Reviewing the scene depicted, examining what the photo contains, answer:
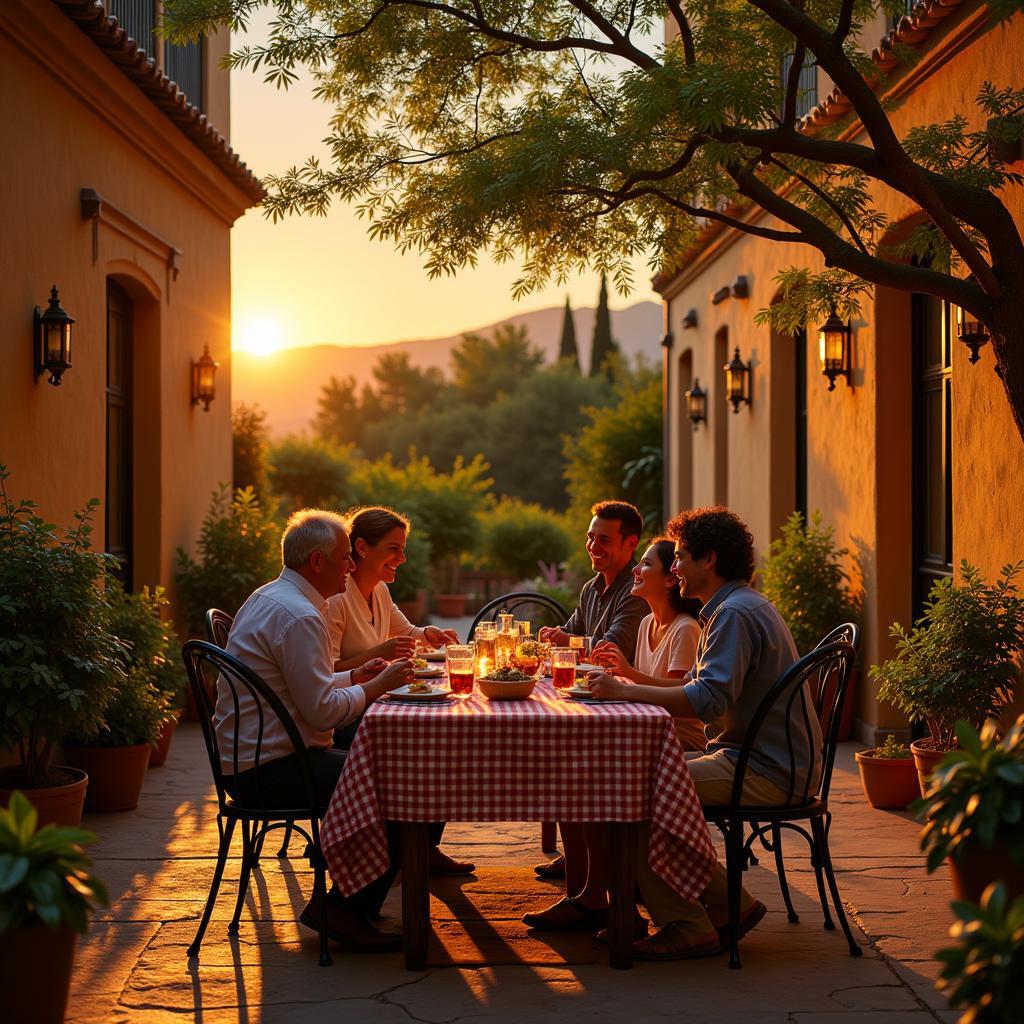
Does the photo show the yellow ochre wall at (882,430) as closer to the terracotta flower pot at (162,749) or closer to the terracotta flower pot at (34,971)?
the terracotta flower pot at (162,749)

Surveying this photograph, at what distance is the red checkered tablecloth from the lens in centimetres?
398

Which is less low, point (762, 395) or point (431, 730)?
point (762, 395)

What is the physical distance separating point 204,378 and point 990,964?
8.85 metres

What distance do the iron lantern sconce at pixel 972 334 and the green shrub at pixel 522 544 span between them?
17277mm

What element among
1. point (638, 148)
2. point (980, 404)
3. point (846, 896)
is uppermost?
point (638, 148)

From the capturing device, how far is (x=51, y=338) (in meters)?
6.83

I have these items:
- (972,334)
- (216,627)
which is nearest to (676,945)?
(216,627)

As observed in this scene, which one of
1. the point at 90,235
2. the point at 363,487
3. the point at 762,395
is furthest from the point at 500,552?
the point at 90,235

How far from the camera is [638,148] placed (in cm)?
573

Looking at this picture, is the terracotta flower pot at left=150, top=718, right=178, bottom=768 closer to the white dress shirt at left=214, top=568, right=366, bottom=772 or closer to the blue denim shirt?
the white dress shirt at left=214, top=568, right=366, bottom=772

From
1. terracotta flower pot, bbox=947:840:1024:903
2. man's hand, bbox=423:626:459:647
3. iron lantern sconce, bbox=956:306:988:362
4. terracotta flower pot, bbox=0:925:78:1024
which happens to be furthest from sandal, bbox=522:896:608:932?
iron lantern sconce, bbox=956:306:988:362

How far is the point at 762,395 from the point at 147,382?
5.21 m

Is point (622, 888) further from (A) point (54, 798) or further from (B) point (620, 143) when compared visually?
(B) point (620, 143)

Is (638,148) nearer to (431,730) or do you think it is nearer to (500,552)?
(431,730)
